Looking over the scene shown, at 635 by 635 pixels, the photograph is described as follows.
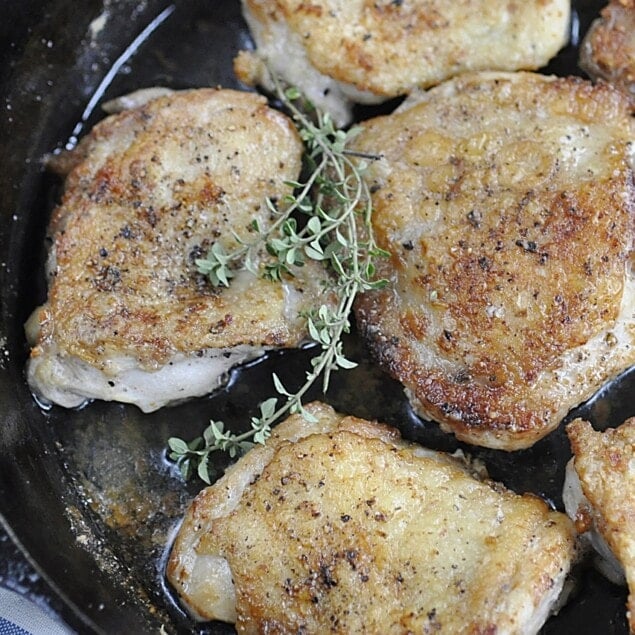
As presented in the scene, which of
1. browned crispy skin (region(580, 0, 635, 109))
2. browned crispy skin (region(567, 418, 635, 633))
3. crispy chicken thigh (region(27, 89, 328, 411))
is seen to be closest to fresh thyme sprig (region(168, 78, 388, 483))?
crispy chicken thigh (region(27, 89, 328, 411))

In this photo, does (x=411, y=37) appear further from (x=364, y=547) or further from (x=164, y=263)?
(x=364, y=547)

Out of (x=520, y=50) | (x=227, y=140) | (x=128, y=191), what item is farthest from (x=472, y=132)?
(x=128, y=191)

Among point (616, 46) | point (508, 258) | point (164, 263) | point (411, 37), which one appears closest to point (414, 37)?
point (411, 37)

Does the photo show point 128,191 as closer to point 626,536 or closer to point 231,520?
point 231,520

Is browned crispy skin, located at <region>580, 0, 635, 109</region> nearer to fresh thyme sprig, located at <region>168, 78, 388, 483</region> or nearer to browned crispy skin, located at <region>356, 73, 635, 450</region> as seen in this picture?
browned crispy skin, located at <region>356, 73, 635, 450</region>

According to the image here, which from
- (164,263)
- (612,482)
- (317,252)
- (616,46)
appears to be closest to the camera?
(612,482)

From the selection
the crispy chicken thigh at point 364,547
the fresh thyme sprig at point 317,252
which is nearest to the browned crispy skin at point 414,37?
the fresh thyme sprig at point 317,252

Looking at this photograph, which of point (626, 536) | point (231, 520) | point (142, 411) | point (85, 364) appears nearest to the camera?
point (626, 536)
